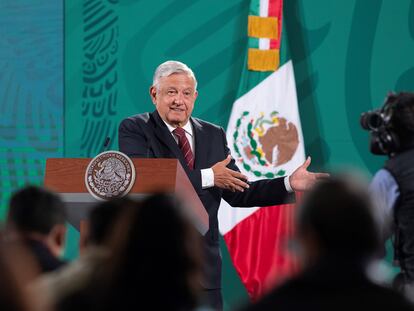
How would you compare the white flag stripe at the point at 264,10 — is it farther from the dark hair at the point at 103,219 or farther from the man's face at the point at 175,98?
the dark hair at the point at 103,219

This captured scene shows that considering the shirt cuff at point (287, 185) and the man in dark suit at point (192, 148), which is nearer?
the man in dark suit at point (192, 148)

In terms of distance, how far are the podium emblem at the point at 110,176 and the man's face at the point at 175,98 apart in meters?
0.91

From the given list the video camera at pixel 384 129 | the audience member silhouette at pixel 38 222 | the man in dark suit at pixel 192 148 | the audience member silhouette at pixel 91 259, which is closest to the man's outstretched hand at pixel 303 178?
the man in dark suit at pixel 192 148

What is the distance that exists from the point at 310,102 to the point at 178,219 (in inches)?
203

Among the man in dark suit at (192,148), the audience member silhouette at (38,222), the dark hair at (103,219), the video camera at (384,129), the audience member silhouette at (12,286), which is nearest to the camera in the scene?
the audience member silhouette at (12,286)

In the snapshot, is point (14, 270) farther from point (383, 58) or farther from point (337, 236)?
point (383, 58)

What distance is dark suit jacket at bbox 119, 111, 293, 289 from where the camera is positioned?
446 cm

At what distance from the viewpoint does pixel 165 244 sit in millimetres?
1816

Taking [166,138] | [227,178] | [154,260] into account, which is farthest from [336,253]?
[166,138]

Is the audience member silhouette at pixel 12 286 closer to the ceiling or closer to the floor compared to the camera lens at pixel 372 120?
closer to the floor

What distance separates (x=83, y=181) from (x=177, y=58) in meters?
3.25

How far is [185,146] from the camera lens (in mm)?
4543

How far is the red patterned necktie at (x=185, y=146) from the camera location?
451 cm

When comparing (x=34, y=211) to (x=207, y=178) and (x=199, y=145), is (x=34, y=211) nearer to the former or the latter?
(x=207, y=178)
